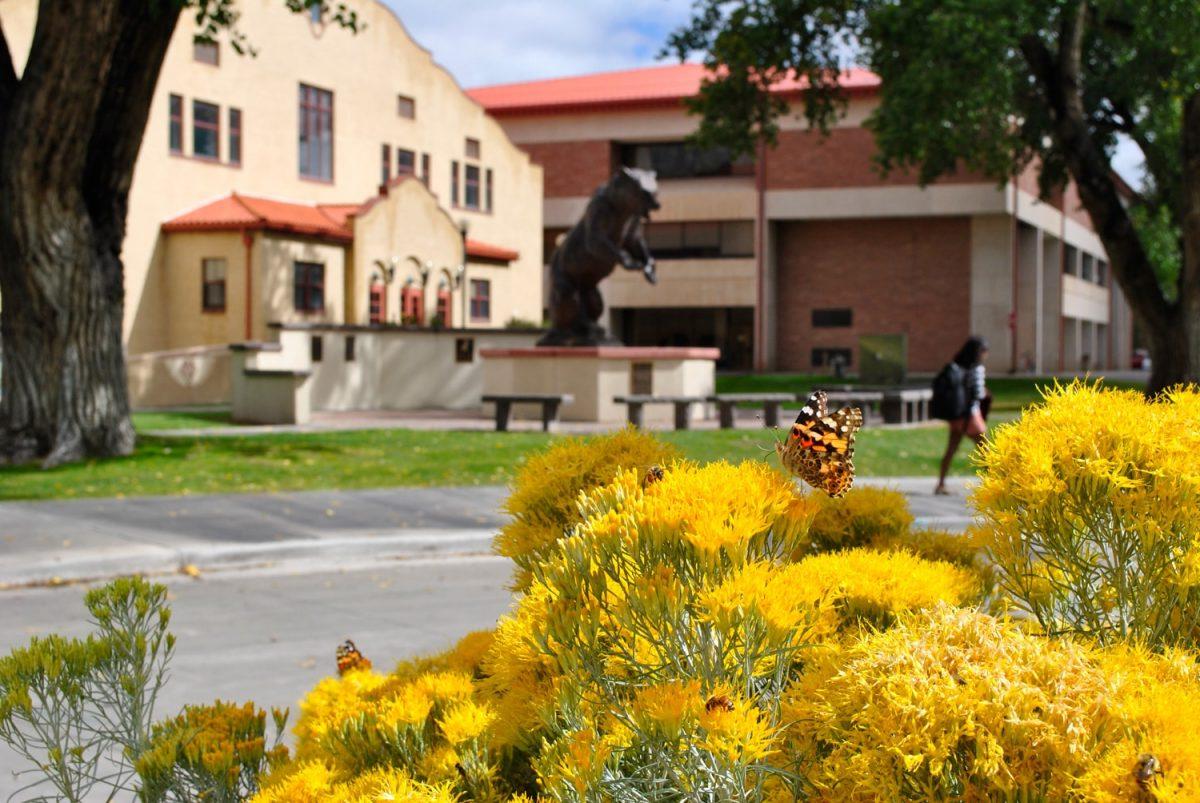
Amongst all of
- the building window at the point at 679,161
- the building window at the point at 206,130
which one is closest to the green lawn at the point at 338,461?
the building window at the point at 206,130

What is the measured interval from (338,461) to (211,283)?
60.3 ft

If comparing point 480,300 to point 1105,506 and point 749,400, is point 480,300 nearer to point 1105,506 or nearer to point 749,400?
point 749,400

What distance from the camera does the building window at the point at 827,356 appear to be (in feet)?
193

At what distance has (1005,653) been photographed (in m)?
1.50

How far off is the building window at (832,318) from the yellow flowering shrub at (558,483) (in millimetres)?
57376

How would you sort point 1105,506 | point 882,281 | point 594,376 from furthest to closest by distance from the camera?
point 882,281 → point 594,376 → point 1105,506

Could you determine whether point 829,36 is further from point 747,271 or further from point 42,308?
point 747,271

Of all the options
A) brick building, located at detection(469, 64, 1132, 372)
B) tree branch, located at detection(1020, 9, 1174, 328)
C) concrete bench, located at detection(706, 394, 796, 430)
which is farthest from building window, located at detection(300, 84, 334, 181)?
brick building, located at detection(469, 64, 1132, 372)

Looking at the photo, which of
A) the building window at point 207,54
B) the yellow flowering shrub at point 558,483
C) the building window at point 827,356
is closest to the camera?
the yellow flowering shrub at point 558,483

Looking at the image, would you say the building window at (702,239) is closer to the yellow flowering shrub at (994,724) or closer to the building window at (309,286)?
the building window at (309,286)

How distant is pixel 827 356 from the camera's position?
59.3 meters

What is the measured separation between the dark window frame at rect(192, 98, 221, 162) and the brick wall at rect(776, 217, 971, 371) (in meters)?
30.8

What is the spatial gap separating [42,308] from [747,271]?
44.7 m

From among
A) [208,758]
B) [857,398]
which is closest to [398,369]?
[857,398]
